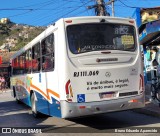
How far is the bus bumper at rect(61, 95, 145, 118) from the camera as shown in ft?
29.1

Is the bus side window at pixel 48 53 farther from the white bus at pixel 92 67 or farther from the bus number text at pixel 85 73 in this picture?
the bus number text at pixel 85 73

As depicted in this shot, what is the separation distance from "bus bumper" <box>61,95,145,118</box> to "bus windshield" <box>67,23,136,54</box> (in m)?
1.38

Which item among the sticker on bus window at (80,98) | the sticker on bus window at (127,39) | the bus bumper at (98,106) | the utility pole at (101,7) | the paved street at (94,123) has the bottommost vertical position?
the paved street at (94,123)

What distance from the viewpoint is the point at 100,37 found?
9484 millimetres

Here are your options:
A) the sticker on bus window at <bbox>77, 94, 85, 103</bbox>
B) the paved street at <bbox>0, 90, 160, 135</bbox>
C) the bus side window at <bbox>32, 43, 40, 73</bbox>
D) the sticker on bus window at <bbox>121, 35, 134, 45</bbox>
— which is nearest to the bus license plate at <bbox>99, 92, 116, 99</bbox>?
the sticker on bus window at <bbox>77, 94, 85, 103</bbox>

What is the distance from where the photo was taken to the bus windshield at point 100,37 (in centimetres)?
924

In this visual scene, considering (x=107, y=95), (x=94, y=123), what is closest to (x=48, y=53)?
(x=107, y=95)

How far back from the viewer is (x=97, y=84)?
30.2 ft

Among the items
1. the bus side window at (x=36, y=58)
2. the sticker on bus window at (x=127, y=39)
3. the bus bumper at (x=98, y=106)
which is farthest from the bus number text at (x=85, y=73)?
the bus side window at (x=36, y=58)

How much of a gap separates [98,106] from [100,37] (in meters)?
1.85

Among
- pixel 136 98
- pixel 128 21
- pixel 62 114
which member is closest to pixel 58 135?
pixel 62 114

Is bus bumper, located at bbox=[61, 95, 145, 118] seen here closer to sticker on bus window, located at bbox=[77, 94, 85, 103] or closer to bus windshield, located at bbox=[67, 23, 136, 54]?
sticker on bus window, located at bbox=[77, 94, 85, 103]

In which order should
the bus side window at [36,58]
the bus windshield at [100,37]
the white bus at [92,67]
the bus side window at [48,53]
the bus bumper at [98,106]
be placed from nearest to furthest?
the bus bumper at [98,106] < the white bus at [92,67] < the bus windshield at [100,37] < the bus side window at [48,53] < the bus side window at [36,58]

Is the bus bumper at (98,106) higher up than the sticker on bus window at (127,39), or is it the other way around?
the sticker on bus window at (127,39)
